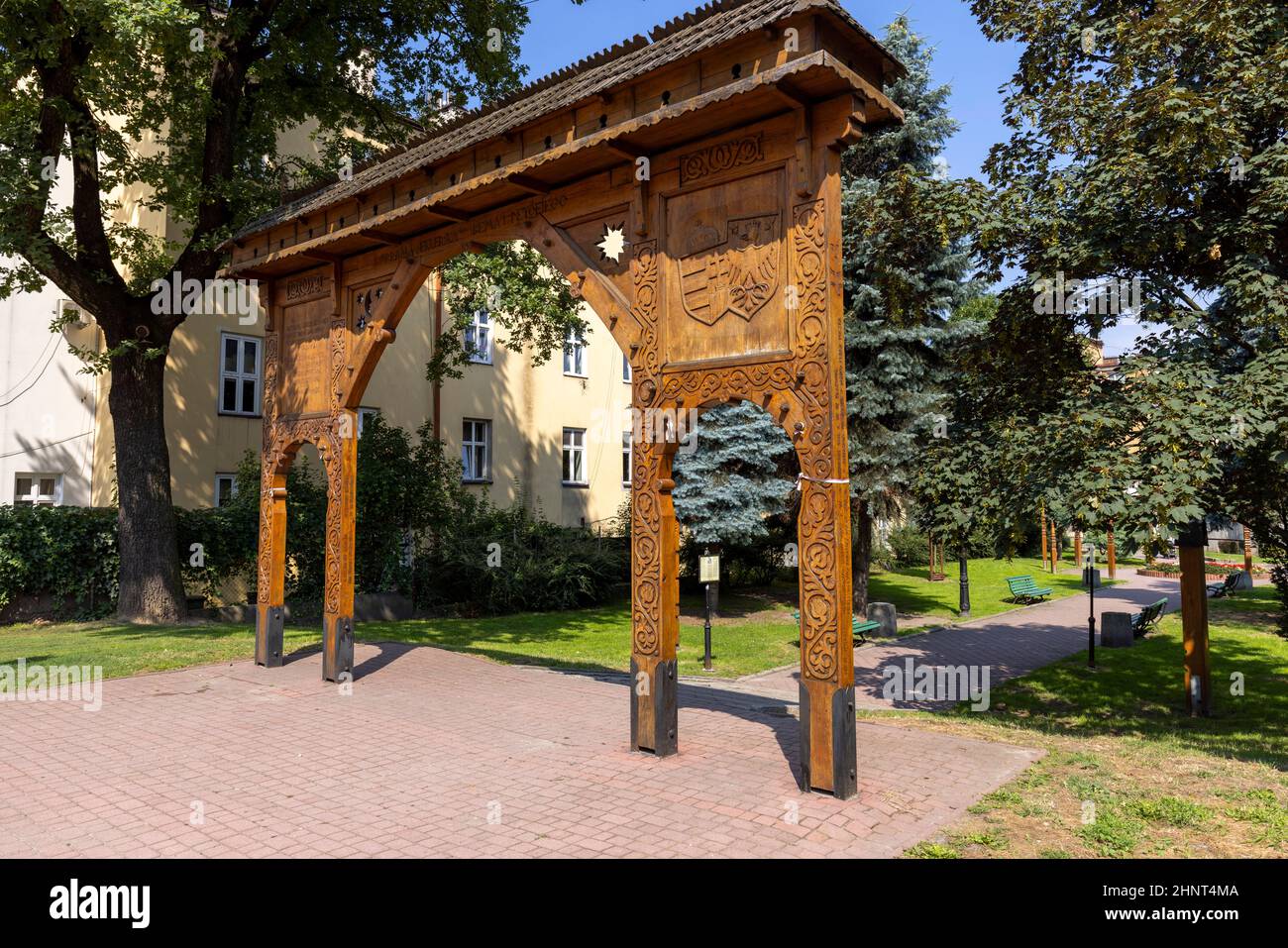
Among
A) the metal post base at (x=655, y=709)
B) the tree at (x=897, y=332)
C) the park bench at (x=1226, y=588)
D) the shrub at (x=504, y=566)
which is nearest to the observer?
the metal post base at (x=655, y=709)

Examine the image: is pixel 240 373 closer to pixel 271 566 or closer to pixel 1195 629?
pixel 271 566

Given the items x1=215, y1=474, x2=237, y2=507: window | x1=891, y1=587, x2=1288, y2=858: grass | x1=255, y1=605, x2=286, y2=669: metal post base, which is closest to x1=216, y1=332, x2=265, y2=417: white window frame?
x1=215, y1=474, x2=237, y2=507: window

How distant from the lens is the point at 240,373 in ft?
67.8

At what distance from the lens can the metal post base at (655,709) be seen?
22.8 feet

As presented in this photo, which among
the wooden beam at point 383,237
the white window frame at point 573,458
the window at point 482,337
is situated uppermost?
the window at point 482,337

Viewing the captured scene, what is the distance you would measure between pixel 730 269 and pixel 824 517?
204cm

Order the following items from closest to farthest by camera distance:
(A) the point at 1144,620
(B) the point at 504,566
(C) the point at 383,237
Result: (C) the point at 383,237 → (A) the point at 1144,620 → (B) the point at 504,566

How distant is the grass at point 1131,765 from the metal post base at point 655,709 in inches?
91.8

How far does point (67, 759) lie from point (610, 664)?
7.26 m

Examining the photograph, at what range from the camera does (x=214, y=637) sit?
44.2 feet

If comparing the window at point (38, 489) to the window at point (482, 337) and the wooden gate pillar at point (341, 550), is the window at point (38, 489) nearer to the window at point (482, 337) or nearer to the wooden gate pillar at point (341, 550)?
the window at point (482, 337)

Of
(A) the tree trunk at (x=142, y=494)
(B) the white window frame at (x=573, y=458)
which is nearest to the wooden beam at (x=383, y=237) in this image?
(A) the tree trunk at (x=142, y=494)

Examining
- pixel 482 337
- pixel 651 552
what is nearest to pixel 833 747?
pixel 651 552
